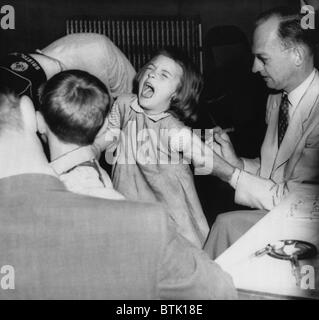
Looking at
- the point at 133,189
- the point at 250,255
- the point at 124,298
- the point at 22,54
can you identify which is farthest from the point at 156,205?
the point at 22,54

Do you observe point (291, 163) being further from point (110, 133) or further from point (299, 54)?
point (110, 133)

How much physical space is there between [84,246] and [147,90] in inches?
24.4

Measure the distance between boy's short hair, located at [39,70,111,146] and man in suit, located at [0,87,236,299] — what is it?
0.20 m

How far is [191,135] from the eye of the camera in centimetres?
134

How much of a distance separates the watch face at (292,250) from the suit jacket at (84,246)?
0.69 feet

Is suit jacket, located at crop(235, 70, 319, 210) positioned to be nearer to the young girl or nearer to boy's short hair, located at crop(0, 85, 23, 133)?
the young girl

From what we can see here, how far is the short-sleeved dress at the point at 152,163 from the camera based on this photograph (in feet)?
4.34

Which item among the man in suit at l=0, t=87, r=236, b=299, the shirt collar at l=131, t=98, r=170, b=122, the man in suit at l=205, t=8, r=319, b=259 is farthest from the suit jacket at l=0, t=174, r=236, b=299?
the shirt collar at l=131, t=98, r=170, b=122

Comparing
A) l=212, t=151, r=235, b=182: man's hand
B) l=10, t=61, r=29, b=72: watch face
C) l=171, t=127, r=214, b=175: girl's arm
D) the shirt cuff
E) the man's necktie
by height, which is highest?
l=10, t=61, r=29, b=72: watch face

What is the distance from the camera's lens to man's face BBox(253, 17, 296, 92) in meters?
1.31

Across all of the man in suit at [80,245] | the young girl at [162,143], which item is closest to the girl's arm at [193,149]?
the young girl at [162,143]

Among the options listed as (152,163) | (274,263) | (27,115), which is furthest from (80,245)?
(152,163)

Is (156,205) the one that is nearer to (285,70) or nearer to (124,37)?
(285,70)
